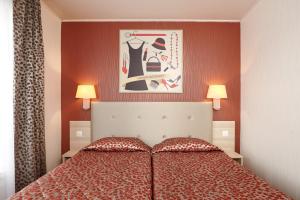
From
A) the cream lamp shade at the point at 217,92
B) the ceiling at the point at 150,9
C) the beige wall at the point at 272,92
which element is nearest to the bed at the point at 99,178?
the cream lamp shade at the point at 217,92

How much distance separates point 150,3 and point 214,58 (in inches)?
43.8

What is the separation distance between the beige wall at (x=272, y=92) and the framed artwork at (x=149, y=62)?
87 cm

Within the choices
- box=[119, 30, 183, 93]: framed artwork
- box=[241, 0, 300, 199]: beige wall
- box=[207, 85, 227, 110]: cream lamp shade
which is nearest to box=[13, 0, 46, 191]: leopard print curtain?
box=[119, 30, 183, 93]: framed artwork

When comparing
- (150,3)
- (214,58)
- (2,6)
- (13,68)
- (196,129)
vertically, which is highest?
(150,3)

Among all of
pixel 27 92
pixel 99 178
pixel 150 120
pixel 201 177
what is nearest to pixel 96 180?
pixel 99 178

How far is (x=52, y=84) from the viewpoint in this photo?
2766mm

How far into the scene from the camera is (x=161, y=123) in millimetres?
2916

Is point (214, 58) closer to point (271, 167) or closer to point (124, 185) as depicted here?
point (271, 167)

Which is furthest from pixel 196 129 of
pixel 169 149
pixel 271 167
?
pixel 271 167

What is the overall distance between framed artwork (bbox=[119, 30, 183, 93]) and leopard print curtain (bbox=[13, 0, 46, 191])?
3.48ft

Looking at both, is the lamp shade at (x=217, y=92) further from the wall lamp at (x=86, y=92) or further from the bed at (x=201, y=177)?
the wall lamp at (x=86, y=92)

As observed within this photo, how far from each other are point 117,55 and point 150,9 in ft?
2.37

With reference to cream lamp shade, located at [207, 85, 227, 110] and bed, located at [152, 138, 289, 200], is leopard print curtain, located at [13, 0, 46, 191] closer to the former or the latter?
bed, located at [152, 138, 289, 200]

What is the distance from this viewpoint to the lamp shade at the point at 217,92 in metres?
2.79
